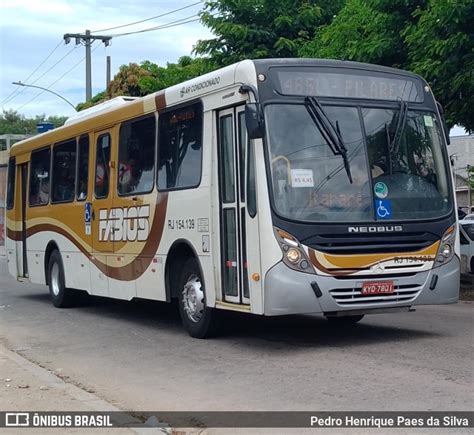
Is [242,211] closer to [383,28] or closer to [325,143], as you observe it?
[325,143]

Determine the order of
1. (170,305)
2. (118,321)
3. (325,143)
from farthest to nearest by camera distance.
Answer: (170,305) → (118,321) → (325,143)

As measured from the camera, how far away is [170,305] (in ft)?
48.7

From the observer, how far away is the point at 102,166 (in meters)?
13.1

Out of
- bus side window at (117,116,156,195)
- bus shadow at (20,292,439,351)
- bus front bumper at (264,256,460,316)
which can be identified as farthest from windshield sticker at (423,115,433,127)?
bus side window at (117,116,156,195)

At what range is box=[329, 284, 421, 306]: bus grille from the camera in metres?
9.05

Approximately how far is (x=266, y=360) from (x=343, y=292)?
1150 millimetres

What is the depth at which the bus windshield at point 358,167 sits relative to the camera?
9.02m

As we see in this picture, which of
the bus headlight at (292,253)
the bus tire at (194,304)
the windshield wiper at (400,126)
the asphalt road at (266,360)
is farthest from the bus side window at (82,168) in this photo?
the windshield wiper at (400,126)

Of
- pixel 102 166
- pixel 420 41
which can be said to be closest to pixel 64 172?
pixel 102 166

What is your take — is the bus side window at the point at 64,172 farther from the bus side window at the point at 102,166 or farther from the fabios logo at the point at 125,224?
the fabios logo at the point at 125,224

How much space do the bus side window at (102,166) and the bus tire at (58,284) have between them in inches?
98.4

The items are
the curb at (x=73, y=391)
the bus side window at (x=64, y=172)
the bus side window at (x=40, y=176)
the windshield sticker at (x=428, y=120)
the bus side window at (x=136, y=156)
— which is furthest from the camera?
the bus side window at (x=40, y=176)

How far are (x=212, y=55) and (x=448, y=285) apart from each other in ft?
41.5

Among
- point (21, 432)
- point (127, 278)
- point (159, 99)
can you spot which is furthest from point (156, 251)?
point (21, 432)
